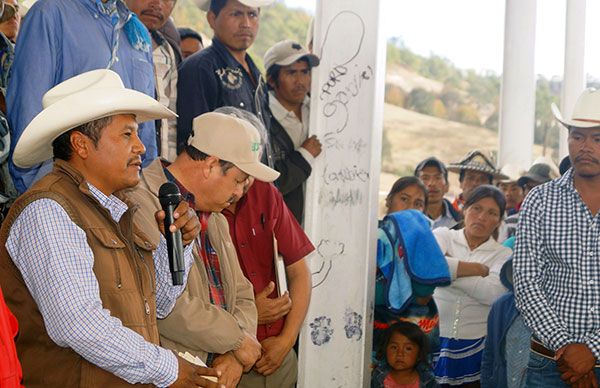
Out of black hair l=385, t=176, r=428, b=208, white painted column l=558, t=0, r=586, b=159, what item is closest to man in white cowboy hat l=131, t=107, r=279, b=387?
black hair l=385, t=176, r=428, b=208

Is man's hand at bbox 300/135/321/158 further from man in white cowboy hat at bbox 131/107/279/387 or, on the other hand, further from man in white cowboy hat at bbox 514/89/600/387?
man in white cowboy hat at bbox 131/107/279/387

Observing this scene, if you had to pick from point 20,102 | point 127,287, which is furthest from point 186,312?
point 20,102

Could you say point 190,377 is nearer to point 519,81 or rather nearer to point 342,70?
point 342,70

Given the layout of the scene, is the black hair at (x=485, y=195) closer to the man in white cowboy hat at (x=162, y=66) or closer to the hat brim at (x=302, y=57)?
the hat brim at (x=302, y=57)

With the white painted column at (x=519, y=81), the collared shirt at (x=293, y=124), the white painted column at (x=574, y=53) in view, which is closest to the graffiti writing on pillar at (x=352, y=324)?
the collared shirt at (x=293, y=124)

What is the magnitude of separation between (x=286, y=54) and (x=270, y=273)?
1.87 m

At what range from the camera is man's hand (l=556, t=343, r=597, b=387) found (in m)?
5.86

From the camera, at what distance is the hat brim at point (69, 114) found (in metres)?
3.65

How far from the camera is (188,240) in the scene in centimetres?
403

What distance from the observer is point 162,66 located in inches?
234

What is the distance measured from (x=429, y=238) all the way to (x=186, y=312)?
127 inches

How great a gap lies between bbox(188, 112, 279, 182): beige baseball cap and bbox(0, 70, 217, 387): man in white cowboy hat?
662 millimetres

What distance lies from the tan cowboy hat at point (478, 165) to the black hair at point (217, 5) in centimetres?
403

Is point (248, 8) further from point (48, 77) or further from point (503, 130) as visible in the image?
point (503, 130)
